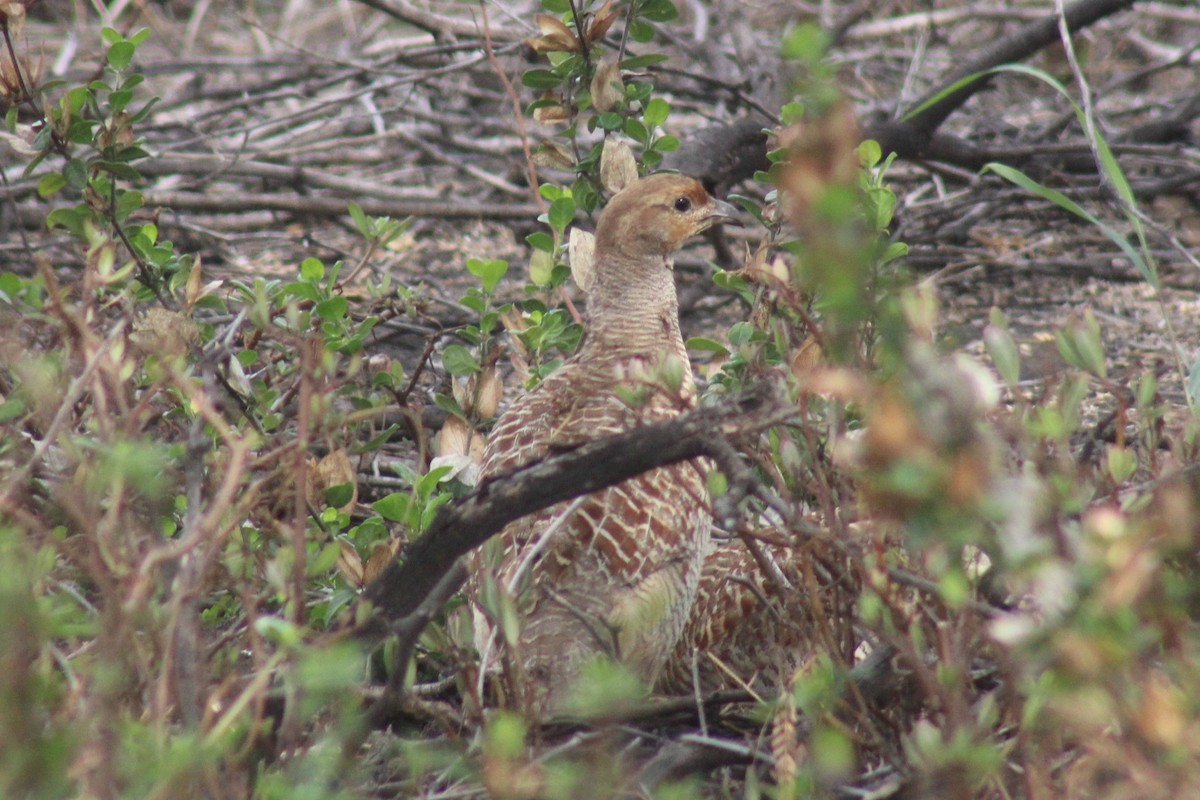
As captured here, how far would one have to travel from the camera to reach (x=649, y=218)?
149 inches

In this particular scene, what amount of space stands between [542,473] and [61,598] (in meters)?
0.76

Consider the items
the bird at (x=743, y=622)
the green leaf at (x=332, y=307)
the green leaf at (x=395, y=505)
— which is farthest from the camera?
the green leaf at (x=332, y=307)

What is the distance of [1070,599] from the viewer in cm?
130

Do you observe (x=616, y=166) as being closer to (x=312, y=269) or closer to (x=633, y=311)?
(x=633, y=311)

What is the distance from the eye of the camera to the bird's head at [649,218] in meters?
3.77

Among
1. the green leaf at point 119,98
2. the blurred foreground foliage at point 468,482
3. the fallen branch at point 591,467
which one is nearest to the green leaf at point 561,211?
the blurred foreground foliage at point 468,482

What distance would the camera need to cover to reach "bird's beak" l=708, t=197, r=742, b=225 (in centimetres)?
393

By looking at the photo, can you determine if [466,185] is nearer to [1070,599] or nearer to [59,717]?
[59,717]

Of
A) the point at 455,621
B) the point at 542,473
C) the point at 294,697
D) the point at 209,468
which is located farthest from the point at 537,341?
the point at 294,697

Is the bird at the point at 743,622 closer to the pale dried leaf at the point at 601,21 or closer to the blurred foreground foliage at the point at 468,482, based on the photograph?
the blurred foreground foliage at the point at 468,482

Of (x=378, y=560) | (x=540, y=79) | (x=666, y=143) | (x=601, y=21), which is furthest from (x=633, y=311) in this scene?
(x=378, y=560)

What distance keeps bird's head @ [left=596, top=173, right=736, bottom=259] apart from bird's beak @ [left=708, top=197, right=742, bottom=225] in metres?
0.09

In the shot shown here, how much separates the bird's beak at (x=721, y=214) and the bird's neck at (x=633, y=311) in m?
0.21

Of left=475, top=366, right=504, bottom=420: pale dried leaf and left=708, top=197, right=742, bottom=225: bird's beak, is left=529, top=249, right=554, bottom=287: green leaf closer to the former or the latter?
left=475, top=366, right=504, bottom=420: pale dried leaf
